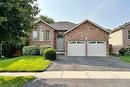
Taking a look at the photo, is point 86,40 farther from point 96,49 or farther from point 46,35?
point 46,35

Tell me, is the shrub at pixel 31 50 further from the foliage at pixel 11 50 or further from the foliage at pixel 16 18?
the foliage at pixel 16 18

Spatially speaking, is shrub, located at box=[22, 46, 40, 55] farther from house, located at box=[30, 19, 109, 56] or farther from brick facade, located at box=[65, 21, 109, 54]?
brick facade, located at box=[65, 21, 109, 54]

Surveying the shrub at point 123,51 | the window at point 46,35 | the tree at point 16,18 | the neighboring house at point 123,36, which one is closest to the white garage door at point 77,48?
the window at point 46,35

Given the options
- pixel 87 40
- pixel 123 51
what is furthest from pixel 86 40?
pixel 123 51

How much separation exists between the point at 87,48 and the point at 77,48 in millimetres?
1451

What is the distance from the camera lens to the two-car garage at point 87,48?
37.7 metres

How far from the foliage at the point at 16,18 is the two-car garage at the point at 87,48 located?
21.4m

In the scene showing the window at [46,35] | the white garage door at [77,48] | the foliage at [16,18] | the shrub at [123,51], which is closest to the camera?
the foliage at [16,18]

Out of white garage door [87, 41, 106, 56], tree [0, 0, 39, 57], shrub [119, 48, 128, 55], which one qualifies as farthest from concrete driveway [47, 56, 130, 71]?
shrub [119, 48, 128, 55]

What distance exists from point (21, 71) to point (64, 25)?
79.4 ft

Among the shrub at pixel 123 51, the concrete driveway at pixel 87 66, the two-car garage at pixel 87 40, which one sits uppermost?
the two-car garage at pixel 87 40

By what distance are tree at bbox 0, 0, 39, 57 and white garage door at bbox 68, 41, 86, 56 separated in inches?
841

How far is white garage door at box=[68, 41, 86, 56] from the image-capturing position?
124ft

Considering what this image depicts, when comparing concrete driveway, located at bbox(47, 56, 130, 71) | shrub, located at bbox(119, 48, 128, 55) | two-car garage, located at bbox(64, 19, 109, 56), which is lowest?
concrete driveway, located at bbox(47, 56, 130, 71)
